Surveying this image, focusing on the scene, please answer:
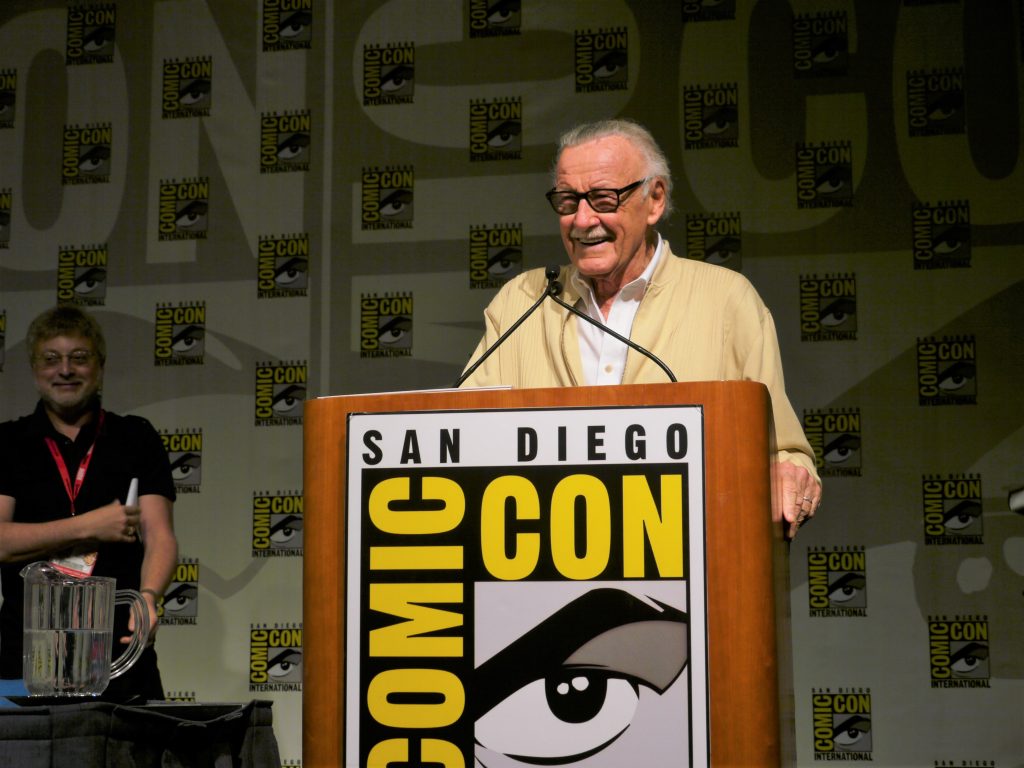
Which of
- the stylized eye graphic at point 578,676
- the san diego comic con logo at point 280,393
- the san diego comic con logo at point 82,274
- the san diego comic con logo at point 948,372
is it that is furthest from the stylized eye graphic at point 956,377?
the san diego comic con logo at point 82,274

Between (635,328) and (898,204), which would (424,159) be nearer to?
(898,204)

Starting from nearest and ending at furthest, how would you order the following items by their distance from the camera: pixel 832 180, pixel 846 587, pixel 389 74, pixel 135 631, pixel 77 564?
pixel 135 631, pixel 77 564, pixel 846 587, pixel 832 180, pixel 389 74

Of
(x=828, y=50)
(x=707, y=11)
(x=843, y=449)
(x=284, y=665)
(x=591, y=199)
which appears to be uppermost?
(x=707, y=11)

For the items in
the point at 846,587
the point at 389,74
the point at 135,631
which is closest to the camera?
the point at 135,631

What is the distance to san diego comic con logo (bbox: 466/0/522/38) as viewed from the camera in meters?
3.93

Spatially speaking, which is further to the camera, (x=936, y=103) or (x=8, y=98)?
(x=8, y=98)

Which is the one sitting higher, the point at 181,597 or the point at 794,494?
the point at 794,494

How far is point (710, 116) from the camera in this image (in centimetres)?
376

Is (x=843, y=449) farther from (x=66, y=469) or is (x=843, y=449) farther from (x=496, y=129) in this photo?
(x=66, y=469)

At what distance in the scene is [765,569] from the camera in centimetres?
138

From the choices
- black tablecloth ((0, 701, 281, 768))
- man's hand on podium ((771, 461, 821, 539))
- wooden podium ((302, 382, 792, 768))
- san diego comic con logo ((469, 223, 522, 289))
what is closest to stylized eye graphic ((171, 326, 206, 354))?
san diego comic con logo ((469, 223, 522, 289))

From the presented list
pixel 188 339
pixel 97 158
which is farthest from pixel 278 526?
pixel 97 158

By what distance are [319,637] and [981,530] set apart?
2.55 metres

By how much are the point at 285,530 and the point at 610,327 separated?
222cm
